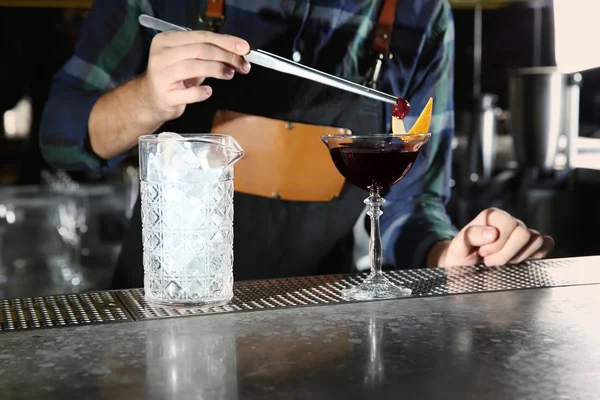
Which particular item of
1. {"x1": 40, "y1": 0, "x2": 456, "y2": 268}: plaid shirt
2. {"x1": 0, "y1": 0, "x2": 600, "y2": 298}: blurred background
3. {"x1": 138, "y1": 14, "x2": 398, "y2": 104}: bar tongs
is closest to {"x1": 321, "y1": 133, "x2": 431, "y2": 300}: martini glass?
{"x1": 138, "y1": 14, "x2": 398, "y2": 104}: bar tongs

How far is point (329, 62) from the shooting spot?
6.32ft

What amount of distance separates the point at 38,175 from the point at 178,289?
117 inches

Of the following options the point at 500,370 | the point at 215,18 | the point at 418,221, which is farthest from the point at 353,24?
the point at 500,370

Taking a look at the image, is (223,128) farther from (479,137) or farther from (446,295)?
(479,137)

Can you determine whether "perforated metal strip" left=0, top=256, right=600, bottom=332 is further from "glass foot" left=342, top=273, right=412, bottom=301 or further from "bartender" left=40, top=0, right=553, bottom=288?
"bartender" left=40, top=0, right=553, bottom=288

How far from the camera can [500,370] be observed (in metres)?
0.72

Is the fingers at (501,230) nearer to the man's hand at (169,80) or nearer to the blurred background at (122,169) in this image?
the man's hand at (169,80)

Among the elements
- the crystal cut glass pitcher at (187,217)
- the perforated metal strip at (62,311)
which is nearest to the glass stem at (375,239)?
the crystal cut glass pitcher at (187,217)

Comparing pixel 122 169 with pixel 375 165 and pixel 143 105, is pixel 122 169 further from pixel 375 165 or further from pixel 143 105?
pixel 375 165

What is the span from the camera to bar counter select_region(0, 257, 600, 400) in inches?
26.5

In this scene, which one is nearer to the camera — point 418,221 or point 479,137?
point 418,221

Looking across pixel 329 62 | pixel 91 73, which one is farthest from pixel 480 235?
pixel 91 73

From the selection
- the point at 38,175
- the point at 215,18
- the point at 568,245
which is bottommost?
the point at 568,245

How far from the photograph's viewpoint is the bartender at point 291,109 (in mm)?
1781
